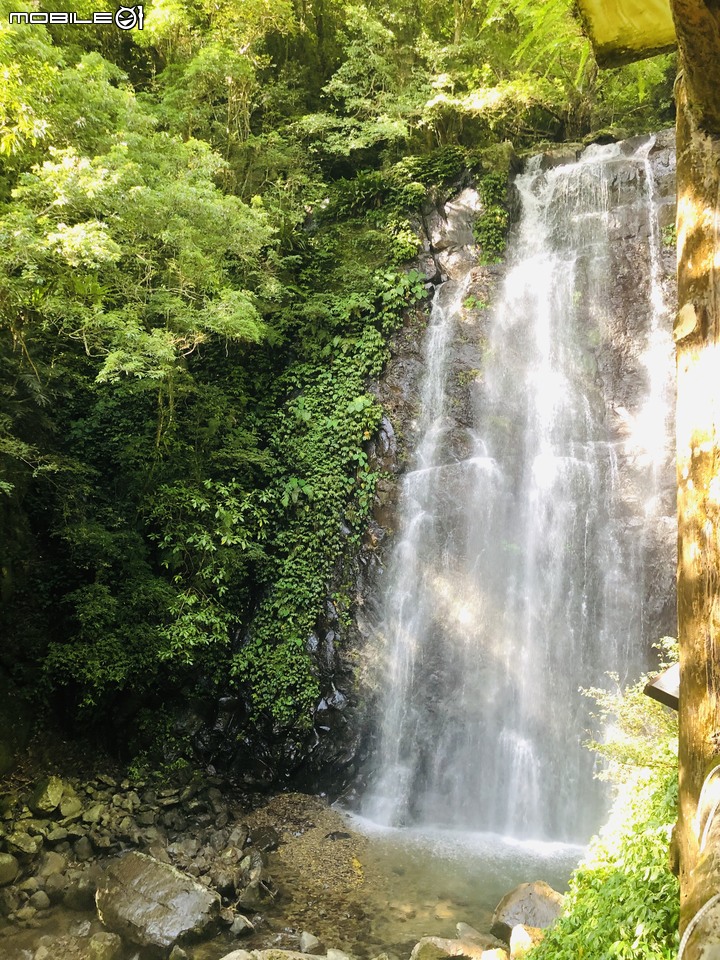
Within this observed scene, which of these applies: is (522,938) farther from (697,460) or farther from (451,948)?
(697,460)

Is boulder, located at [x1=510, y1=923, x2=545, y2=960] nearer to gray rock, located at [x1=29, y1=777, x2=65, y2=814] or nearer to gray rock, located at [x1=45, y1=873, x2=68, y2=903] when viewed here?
gray rock, located at [x1=45, y1=873, x2=68, y2=903]

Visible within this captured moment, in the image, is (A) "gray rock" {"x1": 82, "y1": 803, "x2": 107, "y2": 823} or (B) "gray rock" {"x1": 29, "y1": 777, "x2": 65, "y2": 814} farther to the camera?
(A) "gray rock" {"x1": 82, "y1": 803, "x2": 107, "y2": 823}

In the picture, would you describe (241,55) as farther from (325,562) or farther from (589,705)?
(589,705)

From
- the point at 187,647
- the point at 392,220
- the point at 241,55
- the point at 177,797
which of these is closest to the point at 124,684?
the point at 187,647

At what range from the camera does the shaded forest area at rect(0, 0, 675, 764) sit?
26.3ft

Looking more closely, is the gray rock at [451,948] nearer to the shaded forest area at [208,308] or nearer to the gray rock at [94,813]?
the gray rock at [94,813]

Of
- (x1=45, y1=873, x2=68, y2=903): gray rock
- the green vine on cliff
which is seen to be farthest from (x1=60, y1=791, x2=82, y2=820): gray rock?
the green vine on cliff

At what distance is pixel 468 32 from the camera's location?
583 inches

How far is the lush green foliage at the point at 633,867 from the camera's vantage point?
3.37m

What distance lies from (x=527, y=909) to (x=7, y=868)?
185 inches

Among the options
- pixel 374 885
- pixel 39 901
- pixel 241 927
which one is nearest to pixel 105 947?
pixel 39 901

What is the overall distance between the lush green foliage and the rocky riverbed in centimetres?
135

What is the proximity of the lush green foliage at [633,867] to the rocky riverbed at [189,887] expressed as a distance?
1.35 m

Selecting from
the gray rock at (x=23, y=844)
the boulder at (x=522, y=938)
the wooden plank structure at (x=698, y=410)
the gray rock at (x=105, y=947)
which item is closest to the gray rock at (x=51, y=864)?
the gray rock at (x=23, y=844)
